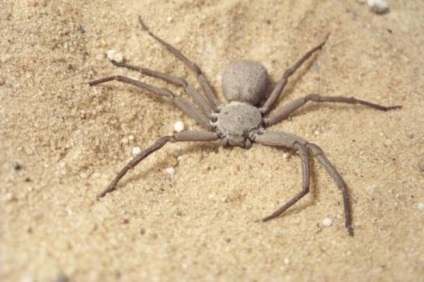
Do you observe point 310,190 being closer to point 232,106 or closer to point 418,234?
point 418,234

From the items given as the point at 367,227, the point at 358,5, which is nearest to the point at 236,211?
the point at 367,227

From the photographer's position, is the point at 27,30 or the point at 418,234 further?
the point at 27,30

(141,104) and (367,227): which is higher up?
(141,104)

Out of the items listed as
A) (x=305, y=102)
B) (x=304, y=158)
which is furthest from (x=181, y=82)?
(x=304, y=158)

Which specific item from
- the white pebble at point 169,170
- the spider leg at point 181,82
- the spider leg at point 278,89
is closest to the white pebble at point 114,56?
the spider leg at point 181,82

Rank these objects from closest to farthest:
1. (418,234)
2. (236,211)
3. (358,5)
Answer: (418,234) → (236,211) → (358,5)

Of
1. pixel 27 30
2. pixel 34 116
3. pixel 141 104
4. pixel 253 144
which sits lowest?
pixel 253 144

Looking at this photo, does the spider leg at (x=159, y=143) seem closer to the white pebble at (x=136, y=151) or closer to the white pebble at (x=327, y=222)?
the white pebble at (x=136, y=151)
